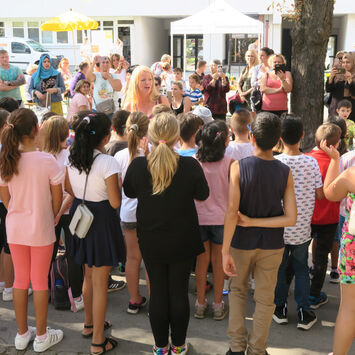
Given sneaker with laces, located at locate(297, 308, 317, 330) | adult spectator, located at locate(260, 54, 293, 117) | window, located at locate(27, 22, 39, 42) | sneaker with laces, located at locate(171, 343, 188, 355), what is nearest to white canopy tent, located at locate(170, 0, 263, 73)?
adult spectator, located at locate(260, 54, 293, 117)

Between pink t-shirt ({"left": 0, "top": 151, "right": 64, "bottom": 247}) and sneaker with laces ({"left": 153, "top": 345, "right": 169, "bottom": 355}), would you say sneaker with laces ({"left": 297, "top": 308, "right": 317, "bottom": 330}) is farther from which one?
pink t-shirt ({"left": 0, "top": 151, "right": 64, "bottom": 247})

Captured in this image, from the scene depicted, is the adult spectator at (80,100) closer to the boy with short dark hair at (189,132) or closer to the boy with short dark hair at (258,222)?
the boy with short dark hair at (189,132)

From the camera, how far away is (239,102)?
9.64m

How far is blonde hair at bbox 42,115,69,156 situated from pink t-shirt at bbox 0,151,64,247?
580 millimetres

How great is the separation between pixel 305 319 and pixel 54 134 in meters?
2.51

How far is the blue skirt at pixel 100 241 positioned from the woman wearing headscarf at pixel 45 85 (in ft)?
18.5

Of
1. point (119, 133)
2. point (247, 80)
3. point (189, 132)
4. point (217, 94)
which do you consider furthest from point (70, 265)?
point (247, 80)

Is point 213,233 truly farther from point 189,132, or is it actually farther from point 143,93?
point 143,93

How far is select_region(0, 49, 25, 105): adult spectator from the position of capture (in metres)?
8.11

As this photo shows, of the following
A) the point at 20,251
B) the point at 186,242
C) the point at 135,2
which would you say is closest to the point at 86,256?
the point at 20,251

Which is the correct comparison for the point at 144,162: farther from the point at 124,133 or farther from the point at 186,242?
the point at 124,133

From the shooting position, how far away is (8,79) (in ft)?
26.9

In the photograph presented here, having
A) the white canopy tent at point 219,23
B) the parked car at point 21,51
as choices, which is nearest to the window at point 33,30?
the parked car at point 21,51

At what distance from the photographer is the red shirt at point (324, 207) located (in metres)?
3.88
